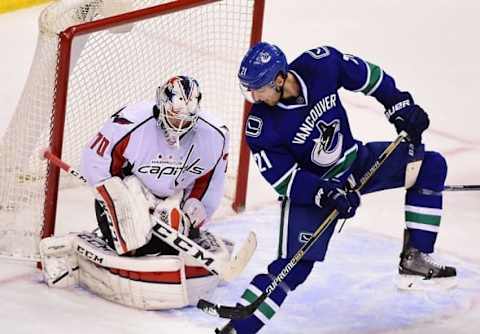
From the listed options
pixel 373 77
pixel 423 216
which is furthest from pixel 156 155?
pixel 423 216

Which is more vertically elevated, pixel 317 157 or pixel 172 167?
pixel 317 157

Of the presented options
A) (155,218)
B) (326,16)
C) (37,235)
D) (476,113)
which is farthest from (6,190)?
(326,16)

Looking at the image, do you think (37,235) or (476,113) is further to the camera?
(476,113)

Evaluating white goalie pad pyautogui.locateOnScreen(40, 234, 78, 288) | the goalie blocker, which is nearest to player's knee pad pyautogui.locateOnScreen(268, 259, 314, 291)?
the goalie blocker

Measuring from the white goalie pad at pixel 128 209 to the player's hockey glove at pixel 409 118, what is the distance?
→ 0.79 metres

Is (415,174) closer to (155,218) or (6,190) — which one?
(155,218)

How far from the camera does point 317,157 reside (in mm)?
3703

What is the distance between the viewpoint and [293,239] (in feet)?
12.2

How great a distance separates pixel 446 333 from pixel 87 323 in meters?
1.05

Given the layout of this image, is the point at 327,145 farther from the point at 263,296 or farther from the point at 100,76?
the point at 100,76

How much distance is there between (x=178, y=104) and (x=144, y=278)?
560 millimetres

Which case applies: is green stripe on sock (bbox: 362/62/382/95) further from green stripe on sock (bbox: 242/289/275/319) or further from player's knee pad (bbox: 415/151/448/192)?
green stripe on sock (bbox: 242/289/275/319)

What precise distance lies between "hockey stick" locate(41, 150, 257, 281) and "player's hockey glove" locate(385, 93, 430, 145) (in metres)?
0.59

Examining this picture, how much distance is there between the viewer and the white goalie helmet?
385cm
